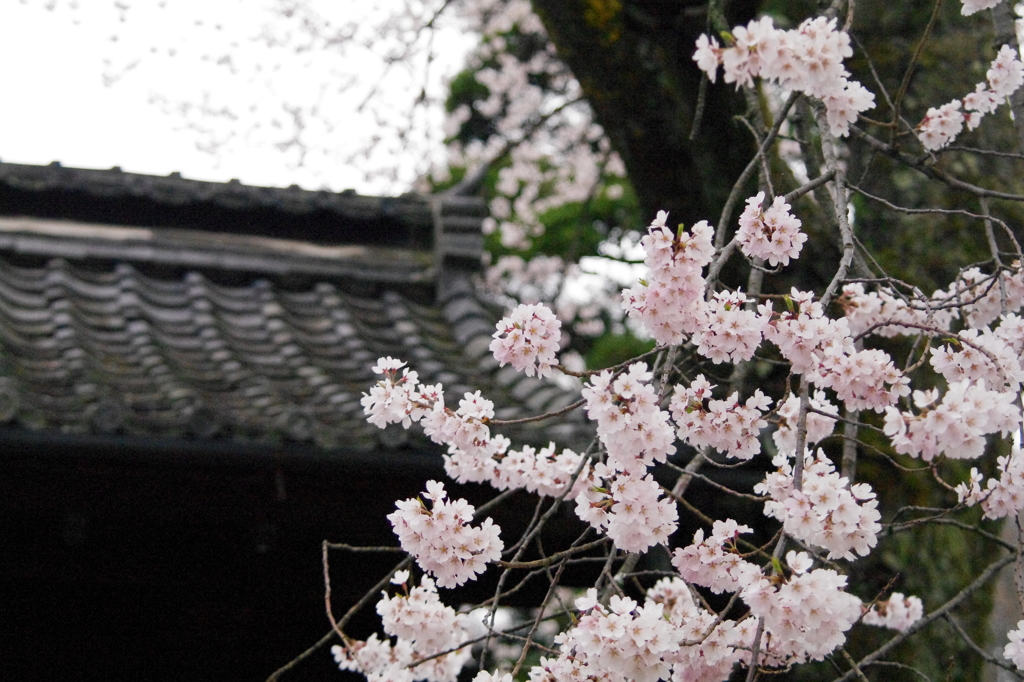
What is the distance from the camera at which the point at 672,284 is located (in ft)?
5.18

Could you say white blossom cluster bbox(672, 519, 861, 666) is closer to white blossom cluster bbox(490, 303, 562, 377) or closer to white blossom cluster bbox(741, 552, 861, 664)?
white blossom cluster bbox(741, 552, 861, 664)

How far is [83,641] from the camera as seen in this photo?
2.82m

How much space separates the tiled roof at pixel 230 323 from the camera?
8.45ft

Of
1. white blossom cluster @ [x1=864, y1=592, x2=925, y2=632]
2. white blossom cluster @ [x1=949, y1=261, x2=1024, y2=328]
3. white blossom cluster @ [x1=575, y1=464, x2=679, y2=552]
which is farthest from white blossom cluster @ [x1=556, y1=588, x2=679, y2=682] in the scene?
white blossom cluster @ [x1=864, y1=592, x2=925, y2=632]

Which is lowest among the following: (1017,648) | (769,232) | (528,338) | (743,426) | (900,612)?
(900,612)

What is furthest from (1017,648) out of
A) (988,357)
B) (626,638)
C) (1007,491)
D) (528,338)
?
(528,338)

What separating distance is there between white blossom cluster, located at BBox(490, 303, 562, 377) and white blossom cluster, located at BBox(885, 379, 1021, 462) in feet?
1.93

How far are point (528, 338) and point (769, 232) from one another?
451 millimetres

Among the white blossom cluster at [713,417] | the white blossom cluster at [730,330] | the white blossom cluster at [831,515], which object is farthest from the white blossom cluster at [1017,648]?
the white blossom cluster at [730,330]

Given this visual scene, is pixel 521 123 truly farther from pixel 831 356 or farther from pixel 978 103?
pixel 831 356

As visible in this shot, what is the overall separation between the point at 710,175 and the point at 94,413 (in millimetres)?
2072

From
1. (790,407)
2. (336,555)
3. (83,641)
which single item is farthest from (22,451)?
(790,407)

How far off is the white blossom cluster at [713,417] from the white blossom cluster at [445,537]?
1.29 ft

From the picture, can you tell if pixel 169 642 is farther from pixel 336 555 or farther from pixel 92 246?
pixel 92 246
